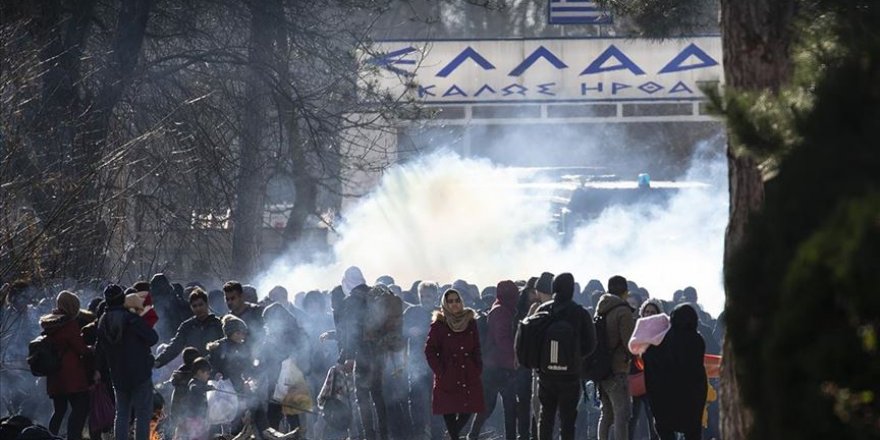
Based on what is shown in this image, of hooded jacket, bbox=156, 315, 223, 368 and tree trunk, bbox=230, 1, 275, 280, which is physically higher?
tree trunk, bbox=230, 1, 275, 280

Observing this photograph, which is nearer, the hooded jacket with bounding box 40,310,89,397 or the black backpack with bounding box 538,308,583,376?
the black backpack with bounding box 538,308,583,376

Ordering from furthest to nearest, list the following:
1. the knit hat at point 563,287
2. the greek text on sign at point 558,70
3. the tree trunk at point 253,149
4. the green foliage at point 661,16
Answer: the greek text on sign at point 558,70 → the tree trunk at point 253,149 → the green foliage at point 661,16 → the knit hat at point 563,287

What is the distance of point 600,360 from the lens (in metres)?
11.9

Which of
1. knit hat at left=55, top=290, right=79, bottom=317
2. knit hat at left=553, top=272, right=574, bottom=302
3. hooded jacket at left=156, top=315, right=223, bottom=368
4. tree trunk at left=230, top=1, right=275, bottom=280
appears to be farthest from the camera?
tree trunk at left=230, top=1, right=275, bottom=280

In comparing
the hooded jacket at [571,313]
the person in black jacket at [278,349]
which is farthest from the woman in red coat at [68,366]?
the hooded jacket at [571,313]

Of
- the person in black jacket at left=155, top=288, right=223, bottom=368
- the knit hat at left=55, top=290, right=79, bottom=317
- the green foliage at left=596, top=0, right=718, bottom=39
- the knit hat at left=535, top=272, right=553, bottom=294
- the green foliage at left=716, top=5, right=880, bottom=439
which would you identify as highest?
the green foliage at left=596, top=0, right=718, bottom=39

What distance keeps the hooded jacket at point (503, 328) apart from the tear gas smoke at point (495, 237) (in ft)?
44.9

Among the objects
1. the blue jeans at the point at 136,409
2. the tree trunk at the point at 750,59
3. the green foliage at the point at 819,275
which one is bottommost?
the blue jeans at the point at 136,409

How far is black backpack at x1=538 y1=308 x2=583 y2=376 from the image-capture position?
1131cm

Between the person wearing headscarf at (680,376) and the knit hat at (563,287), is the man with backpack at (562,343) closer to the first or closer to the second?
the knit hat at (563,287)

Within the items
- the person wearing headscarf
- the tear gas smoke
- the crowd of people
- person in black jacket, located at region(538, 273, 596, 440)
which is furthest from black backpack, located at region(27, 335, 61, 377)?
the tear gas smoke

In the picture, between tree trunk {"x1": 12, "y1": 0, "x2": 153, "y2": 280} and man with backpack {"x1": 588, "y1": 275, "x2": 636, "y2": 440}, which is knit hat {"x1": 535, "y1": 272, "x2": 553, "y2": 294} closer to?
man with backpack {"x1": 588, "y1": 275, "x2": 636, "y2": 440}

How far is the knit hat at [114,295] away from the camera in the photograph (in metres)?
11.9

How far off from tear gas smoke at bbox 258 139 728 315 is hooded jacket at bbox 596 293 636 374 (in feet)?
48.9
